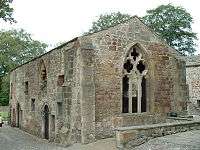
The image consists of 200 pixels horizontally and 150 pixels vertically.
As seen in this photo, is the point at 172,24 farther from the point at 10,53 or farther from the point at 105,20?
the point at 10,53

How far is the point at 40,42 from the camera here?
63.1 meters

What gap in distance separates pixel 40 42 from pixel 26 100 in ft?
128

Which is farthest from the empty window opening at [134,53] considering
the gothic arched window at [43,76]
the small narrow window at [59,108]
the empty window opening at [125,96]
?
the gothic arched window at [43,76]

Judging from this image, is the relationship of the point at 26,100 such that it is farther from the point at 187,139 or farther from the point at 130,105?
the point at 187,139

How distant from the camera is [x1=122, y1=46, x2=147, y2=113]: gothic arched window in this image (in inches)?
670

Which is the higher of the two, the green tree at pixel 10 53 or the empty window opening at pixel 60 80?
the green tree at pixel 10 53

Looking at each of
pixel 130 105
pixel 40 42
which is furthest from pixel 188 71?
pixel 40 42

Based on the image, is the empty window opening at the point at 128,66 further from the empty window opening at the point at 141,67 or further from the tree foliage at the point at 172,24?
the tree foliage at the point at 172,24

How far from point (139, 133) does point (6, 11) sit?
8.17m

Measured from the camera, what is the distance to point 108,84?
52.7ft

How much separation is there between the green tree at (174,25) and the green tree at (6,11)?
3509 cm

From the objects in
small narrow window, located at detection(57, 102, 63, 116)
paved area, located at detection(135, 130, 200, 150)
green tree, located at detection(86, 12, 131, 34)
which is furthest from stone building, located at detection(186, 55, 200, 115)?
paved area, located at detection(135, 130, 200, 150)

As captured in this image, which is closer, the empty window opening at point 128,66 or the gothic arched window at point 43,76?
the empty window opening at point 128,66

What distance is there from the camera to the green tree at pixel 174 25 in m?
49.0
